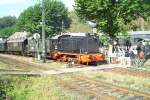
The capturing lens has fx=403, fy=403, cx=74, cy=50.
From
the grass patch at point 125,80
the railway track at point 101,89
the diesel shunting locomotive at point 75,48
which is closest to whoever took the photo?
the railway track at point 101,89

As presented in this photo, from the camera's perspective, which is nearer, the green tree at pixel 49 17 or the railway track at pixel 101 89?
the railway track at pixel 101 89

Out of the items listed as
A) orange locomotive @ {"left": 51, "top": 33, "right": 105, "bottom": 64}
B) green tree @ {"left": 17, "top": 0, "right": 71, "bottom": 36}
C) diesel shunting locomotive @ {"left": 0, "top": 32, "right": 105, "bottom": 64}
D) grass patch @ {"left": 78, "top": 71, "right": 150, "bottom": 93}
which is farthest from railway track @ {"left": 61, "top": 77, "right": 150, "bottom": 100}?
green tree @ {"left": 17, "top": 0, "right": 71, "bottom": 36}

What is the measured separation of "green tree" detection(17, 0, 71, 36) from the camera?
8525cm

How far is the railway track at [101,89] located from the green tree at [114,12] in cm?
1774

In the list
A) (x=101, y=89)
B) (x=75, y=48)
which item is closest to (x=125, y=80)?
(x=101, y=89)

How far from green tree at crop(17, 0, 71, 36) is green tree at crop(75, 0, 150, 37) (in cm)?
3868

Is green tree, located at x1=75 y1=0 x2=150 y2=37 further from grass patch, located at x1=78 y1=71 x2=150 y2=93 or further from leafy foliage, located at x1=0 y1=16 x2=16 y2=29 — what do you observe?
leafy foliage, located at x1=0 y1=16 x2=16 y2=29

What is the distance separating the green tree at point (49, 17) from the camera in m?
85.2

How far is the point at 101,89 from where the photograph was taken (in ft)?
→ 68.3

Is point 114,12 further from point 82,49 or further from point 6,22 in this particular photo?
point 6,22

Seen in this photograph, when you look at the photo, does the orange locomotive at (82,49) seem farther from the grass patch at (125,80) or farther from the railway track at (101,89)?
the railway track at (101,89)

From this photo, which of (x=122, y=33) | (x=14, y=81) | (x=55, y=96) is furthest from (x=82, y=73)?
(x=122, y=33)

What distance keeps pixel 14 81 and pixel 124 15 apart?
21.1 m

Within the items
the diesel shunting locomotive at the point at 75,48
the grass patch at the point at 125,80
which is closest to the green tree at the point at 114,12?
the diesel shunting locomotive at the point at 75,48
